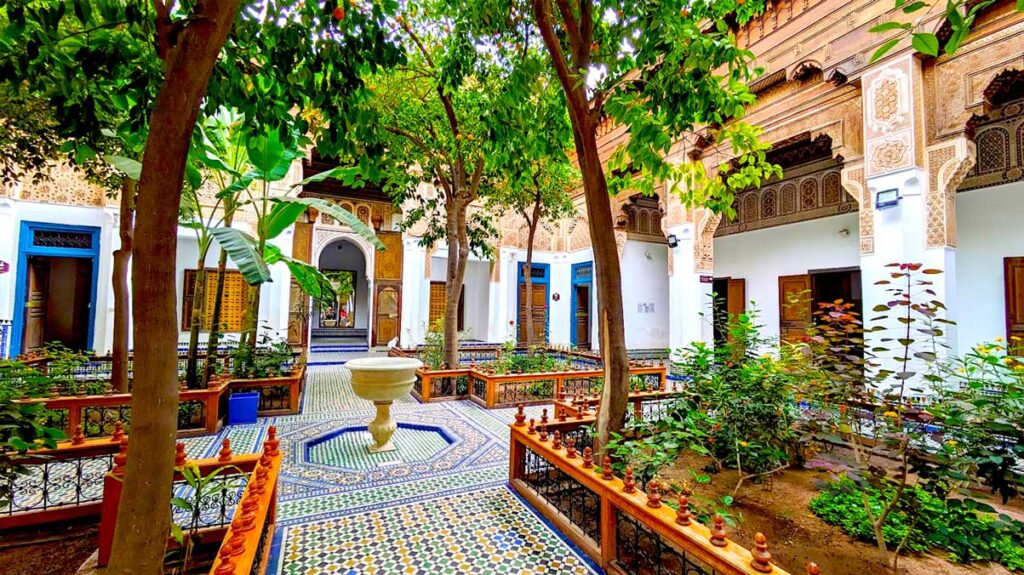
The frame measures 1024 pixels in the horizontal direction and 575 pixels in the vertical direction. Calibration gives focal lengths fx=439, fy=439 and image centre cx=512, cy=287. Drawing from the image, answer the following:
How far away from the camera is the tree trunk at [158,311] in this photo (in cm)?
103

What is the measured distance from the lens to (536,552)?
226 cm

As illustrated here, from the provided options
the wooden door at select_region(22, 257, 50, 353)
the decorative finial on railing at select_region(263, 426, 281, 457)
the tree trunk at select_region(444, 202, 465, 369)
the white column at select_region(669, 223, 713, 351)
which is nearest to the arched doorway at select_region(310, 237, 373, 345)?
the wooden door at select_region(22, 257, 50, 353)

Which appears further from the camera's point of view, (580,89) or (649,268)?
(649,268)

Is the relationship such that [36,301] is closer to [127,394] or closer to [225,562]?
[127,394]

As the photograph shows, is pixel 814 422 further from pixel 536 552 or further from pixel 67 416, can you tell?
pixel 67 416

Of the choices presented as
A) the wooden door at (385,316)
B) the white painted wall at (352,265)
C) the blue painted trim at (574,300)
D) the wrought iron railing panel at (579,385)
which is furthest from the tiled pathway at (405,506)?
the white painted wall at (352,265)

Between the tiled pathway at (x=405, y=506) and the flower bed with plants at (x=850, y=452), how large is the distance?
74 cm

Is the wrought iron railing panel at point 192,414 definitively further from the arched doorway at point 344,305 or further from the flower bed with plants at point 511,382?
the arched doorway at point 344,305

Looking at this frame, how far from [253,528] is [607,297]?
2062 millimetres

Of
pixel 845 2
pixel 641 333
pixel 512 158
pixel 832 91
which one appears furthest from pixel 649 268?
pixel 512 158

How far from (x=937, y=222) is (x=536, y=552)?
565 centimetres

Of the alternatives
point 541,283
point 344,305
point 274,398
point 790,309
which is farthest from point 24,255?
point 790,309

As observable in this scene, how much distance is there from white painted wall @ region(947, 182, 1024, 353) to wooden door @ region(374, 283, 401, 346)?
34.7ft

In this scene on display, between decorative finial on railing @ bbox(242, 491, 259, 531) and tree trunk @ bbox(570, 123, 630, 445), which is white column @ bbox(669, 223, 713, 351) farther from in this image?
decorative finial on railing @ bbox(242, 491, 259, 531)
